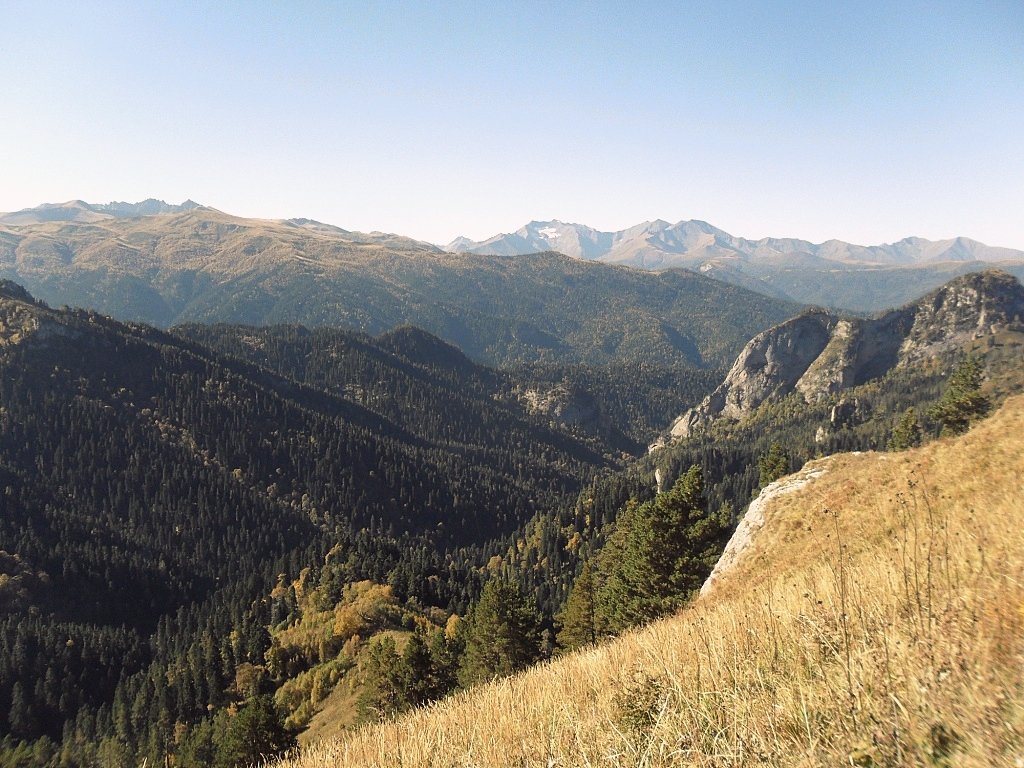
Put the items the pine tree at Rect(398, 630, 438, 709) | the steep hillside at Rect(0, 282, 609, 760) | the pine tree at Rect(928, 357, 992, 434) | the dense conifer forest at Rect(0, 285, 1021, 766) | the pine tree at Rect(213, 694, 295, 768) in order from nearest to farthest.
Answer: the pine tree at Rect(213, 694, 295, 768) < the pine tree at Rect(398, 630, 438, 709) < the dense conifer forest at Rect(0, 285, 1021, 766) < the pine tree at Rect(928, 357, 992, 434) < the steep hillside at Rect(0, 282, 609, 760)

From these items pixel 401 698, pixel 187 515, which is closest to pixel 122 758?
pixel 401 698

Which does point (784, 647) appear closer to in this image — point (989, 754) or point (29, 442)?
point (989, 754)

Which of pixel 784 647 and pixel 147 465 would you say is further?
pixel 147 465

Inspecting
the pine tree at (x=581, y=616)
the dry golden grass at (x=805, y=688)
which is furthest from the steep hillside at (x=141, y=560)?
the dry golden grass at (x=805, y=688)

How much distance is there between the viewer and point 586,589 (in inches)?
1834

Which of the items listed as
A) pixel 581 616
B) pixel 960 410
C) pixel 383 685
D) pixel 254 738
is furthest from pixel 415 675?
pixel 960 410

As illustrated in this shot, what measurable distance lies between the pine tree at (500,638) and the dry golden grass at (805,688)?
94.2 feet

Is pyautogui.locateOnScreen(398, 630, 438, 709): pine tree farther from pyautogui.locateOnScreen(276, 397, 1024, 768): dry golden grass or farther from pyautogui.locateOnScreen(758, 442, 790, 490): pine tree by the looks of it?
pyautogui.locateOnScreen(758, 442, 790, 490): pine tree

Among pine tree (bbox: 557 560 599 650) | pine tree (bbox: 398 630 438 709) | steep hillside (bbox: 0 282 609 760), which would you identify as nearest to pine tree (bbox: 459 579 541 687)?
pine tree (bbox: 398 630 438 709)

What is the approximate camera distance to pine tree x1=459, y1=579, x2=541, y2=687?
35969 mm

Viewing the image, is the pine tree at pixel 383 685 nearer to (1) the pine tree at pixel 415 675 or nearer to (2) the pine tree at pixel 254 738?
(1) the pine tree at pixel 415 675

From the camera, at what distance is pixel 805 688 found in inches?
195

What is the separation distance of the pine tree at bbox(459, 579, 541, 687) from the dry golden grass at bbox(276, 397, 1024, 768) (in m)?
28.7

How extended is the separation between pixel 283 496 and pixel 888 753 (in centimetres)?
21798
